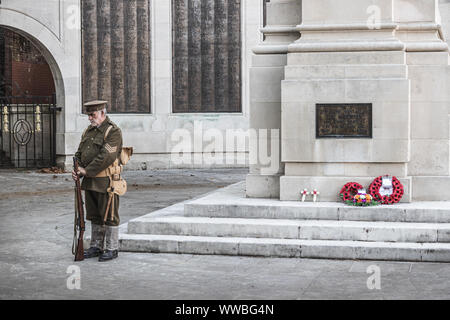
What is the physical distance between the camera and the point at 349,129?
941cm

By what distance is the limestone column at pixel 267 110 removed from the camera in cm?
1001

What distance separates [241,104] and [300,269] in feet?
49.6

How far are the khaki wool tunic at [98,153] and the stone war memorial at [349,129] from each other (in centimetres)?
109

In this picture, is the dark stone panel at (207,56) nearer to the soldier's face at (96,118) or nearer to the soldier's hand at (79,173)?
the soldier's face at (96,118)

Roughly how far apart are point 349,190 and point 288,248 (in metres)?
1.62

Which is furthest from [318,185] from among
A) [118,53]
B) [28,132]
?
[28,132]

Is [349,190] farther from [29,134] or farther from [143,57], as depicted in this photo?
[29,134]

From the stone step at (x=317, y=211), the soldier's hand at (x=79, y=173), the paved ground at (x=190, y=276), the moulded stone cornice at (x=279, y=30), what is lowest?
the paved ground at (x=190, y=276)

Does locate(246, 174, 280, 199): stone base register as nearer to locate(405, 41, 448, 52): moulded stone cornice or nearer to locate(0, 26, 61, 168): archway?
locate(405, 41, 448, 52): moulded stone cornice

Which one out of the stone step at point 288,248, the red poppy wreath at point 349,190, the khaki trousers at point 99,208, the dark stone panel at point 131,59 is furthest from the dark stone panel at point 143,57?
the khaki trousers at point 99,208
